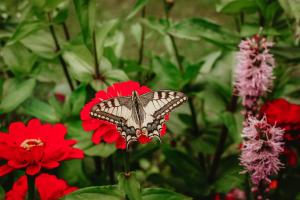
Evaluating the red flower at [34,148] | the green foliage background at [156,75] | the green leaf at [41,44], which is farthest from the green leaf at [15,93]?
the red flower at [34,148]

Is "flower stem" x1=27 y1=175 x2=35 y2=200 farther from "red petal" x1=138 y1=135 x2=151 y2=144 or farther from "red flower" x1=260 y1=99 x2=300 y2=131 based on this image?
"red flower" x1=260 y1=99 x2=300 y2=131

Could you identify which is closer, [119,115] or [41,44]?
[119,115]

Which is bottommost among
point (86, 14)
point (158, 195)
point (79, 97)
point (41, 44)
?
point (158, 195)

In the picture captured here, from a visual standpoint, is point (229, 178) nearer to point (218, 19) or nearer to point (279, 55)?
point (279, 55)

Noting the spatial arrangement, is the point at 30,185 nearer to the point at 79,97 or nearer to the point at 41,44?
the point at 79,97

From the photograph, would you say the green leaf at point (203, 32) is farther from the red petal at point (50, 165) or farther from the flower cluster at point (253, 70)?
the red petal at point (50, 165)

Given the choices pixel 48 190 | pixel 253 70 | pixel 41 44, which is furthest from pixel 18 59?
pixel 253 70

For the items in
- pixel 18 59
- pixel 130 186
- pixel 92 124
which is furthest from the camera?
pixel 18 59
